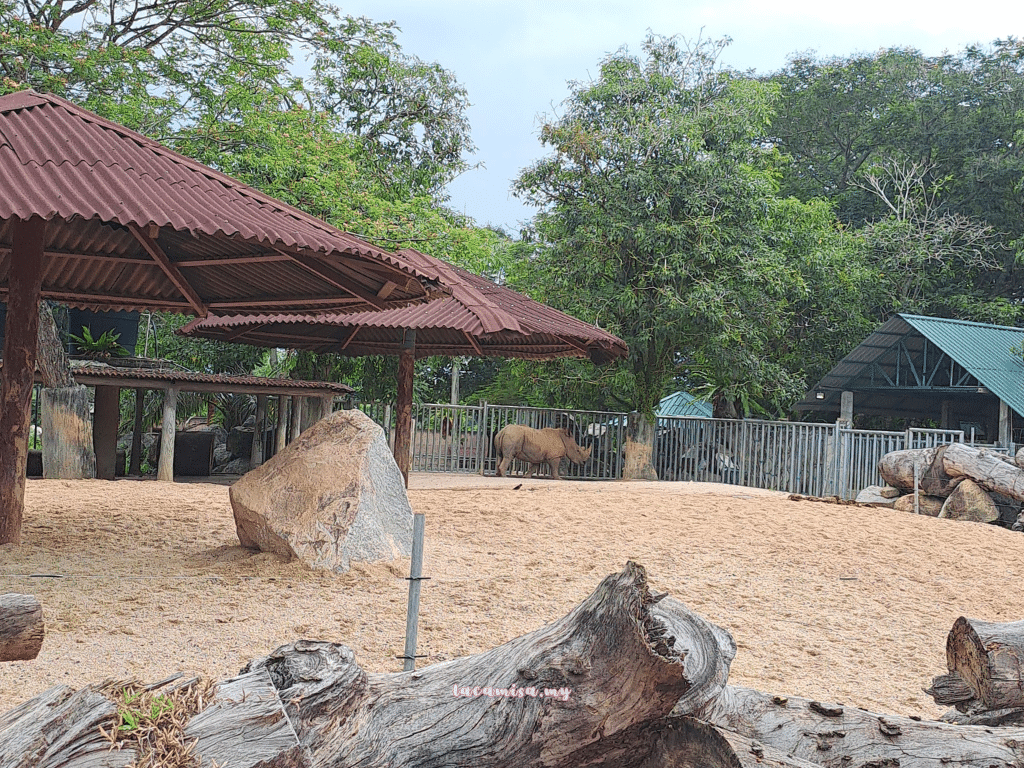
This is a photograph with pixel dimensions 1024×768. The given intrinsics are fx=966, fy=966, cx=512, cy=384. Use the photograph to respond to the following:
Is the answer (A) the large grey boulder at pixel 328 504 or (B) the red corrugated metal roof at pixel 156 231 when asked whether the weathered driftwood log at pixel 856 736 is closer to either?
(A) the large grey boulder at pixel 328 504

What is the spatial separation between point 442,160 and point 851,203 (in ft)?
52.8

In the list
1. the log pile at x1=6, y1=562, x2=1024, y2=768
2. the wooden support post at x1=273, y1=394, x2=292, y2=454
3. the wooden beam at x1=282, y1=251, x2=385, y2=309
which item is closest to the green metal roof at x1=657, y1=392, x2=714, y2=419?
the wooden support post at x1=273, y1=394, x2=292, y2=454

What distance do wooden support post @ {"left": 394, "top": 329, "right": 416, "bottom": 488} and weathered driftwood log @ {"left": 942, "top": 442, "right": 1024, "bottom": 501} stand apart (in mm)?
7505

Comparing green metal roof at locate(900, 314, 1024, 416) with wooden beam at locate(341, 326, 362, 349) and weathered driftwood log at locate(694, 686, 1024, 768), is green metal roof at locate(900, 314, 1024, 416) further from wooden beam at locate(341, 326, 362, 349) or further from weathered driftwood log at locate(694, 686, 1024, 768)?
weathered driftwood log at locate(694, 686, 1024, 768)

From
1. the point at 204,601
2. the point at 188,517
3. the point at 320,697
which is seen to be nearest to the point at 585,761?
the point at 320,697

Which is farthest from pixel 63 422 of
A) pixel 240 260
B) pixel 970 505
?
pixel 970 505

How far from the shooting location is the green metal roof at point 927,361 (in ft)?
67.3

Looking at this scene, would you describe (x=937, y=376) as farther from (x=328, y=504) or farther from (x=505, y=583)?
(x=328, y=504)

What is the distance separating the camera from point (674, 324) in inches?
760

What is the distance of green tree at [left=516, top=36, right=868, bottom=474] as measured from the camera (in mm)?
19344

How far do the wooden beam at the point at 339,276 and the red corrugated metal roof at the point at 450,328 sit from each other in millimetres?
2788

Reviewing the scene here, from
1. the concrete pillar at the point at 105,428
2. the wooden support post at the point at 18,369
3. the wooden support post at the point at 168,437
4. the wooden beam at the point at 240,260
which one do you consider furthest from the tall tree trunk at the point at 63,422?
the wooden support post at the point at 18,369

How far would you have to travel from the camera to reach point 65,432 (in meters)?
11.9

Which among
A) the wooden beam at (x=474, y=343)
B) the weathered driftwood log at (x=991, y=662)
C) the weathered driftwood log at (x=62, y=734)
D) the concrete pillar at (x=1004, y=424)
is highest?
the wooden beam at (x=474, y=343)
